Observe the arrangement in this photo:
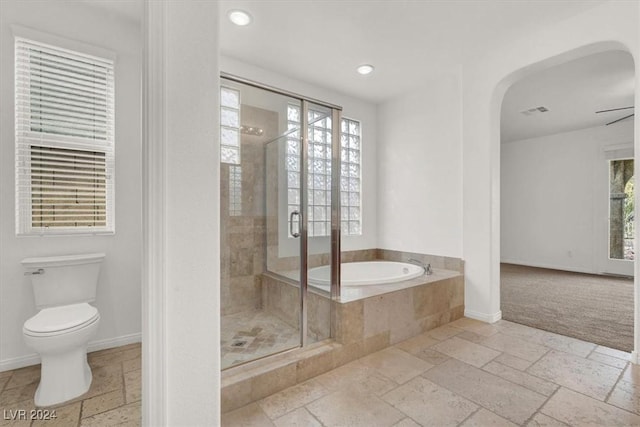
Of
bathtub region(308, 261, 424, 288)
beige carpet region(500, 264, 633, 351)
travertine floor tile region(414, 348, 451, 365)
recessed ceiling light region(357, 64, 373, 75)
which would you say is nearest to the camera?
travertine floor tile region(414, 348, 451, 365)

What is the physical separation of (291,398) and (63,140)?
2.47m

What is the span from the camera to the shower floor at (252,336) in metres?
1.97

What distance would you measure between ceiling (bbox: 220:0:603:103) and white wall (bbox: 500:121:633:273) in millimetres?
4029

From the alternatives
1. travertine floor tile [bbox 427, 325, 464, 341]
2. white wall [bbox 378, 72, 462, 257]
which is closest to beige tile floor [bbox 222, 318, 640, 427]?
travertine floor tile [bbox 427, 325, 464, 341]

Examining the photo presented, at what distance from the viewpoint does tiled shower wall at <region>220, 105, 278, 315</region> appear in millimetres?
2332

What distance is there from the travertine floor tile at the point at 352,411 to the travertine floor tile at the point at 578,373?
1.14 metres

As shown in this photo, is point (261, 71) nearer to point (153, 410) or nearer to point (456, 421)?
point (153, 410)

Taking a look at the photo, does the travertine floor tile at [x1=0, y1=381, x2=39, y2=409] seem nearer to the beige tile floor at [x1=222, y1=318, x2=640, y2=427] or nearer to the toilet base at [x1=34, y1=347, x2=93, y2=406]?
the toilet base at [x1=34, y1=347, x2=93, y2=406]

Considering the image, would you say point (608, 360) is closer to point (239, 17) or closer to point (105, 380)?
point (105, 380)

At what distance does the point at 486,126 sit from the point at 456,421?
259 cm

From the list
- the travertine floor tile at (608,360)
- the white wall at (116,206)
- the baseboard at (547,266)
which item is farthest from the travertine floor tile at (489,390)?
the baseboard at (547,266)

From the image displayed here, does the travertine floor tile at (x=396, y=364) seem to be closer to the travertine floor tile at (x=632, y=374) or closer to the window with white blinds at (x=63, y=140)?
the travertine floor tile at (x=632, y=374)

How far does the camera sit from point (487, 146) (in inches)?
116

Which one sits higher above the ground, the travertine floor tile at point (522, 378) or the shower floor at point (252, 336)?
the shower floor at point (252, 336)
